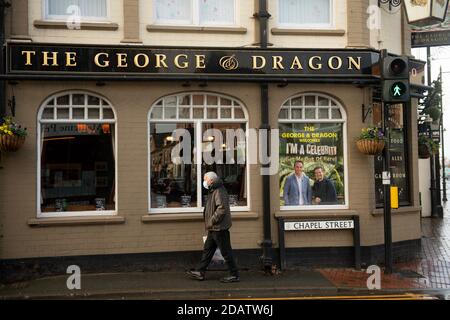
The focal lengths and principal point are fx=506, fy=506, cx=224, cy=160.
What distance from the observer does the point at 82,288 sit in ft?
27.5

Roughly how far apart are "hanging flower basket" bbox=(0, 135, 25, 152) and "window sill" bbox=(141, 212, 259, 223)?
101 inches

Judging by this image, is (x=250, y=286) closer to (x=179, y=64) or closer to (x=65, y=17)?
(x=179, y=64)

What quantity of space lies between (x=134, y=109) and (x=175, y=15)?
210 centimetres

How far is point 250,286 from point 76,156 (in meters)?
4.12

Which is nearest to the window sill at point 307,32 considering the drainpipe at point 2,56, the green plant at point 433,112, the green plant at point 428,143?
the green plant at point 428,143

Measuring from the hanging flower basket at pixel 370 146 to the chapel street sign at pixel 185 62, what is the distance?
1287mm

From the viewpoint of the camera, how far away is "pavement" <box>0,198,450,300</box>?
8055 mm

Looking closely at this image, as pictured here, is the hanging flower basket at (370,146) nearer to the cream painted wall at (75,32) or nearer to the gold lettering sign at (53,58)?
the cream painted wall at (75,32)

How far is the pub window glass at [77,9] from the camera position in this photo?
9.66 metres

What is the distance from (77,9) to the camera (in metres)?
9.74

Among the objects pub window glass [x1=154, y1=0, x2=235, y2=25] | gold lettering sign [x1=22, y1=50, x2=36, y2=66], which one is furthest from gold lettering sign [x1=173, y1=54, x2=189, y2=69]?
gold lettering sign [x1=22, y1=50, x2=36, y2=66]

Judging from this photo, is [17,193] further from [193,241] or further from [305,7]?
[305,7]

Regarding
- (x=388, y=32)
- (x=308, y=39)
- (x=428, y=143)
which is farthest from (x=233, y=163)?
(x=428, y=143)

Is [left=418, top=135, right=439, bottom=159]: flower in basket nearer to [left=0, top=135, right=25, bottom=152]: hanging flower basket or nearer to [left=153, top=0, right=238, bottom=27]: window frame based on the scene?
[left=153, top=0, right=238, bottom=27]: window frame
